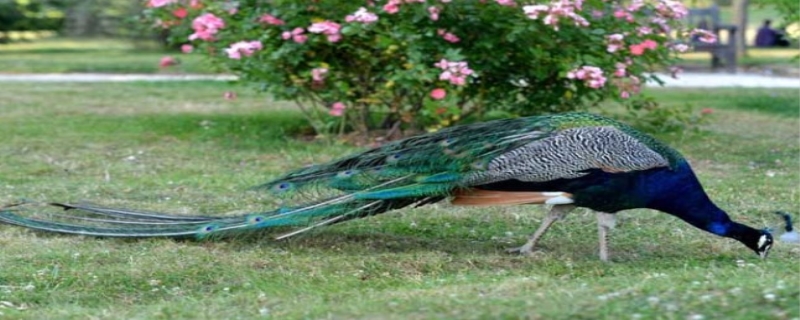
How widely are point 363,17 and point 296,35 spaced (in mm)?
852

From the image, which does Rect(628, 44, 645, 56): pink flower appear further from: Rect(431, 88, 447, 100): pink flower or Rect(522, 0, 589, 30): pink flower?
Rect(431, 88, 447, 100): pink flower

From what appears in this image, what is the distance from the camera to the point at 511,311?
5012 millimetres

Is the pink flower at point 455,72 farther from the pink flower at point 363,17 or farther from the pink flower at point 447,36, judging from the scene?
the pink flower at point 363,17

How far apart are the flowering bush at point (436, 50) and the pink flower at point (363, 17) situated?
1 centimetres

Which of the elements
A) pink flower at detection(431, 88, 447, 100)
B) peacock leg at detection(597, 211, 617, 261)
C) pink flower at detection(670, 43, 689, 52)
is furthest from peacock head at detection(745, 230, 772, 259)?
pink flower at detection(670, 43, 689, 52)

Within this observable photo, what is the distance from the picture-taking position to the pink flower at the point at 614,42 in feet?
34.2

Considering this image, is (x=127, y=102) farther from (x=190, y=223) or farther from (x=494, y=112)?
(x=190, y=223)

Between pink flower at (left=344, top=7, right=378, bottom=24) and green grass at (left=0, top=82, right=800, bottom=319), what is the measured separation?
4.34 feet

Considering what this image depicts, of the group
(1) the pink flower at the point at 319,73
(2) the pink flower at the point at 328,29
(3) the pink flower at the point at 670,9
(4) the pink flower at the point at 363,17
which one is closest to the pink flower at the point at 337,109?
(1) the pink flower at the point at 319,73

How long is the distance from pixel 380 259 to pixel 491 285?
37.5 inches

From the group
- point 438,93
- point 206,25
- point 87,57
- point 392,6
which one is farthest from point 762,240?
point 87,57

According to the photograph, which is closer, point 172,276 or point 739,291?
point 739,291

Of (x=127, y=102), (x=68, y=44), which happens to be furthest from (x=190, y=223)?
(x=68, y=44)

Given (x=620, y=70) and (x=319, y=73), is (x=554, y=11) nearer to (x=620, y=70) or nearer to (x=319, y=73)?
(x=620, y=70)
